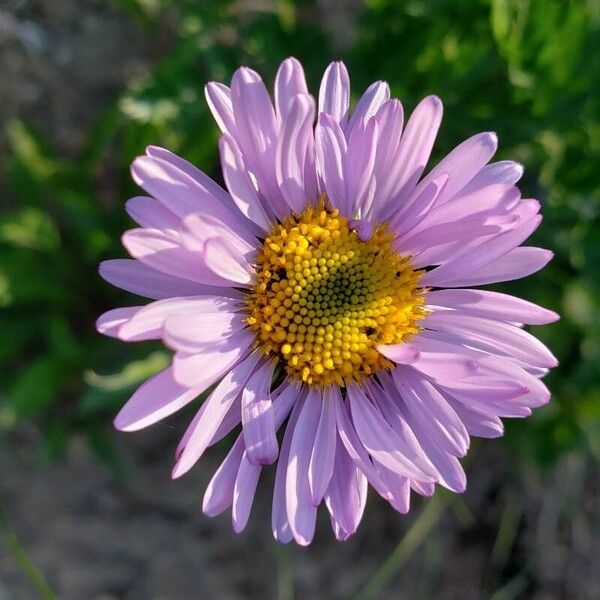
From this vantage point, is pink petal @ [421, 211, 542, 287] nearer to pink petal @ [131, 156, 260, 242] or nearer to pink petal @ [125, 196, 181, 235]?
pink petal @ [131, 156, 260, 242]

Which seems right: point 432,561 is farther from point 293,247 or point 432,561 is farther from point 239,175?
point 239,175

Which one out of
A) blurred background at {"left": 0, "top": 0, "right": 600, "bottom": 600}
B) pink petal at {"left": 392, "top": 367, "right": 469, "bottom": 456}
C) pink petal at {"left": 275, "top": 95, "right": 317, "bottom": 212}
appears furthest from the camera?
blurred background at {"left": 0, "top": 0, "right": 600, "bottom": 600}

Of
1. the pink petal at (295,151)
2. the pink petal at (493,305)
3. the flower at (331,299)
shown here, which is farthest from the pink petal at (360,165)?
the pink petal at (493,305)

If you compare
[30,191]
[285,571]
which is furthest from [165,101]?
[285,571]

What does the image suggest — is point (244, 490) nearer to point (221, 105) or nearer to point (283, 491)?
point (283, 491)

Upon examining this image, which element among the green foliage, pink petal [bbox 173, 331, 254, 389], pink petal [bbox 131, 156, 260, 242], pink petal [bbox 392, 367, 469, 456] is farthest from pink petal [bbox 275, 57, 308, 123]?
the green foliage

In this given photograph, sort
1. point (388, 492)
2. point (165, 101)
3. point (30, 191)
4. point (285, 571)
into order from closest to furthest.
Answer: point (388, 492)
point (165, 101)
point (30, 191)
point (285, 571)

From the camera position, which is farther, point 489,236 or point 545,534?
point 545,534
